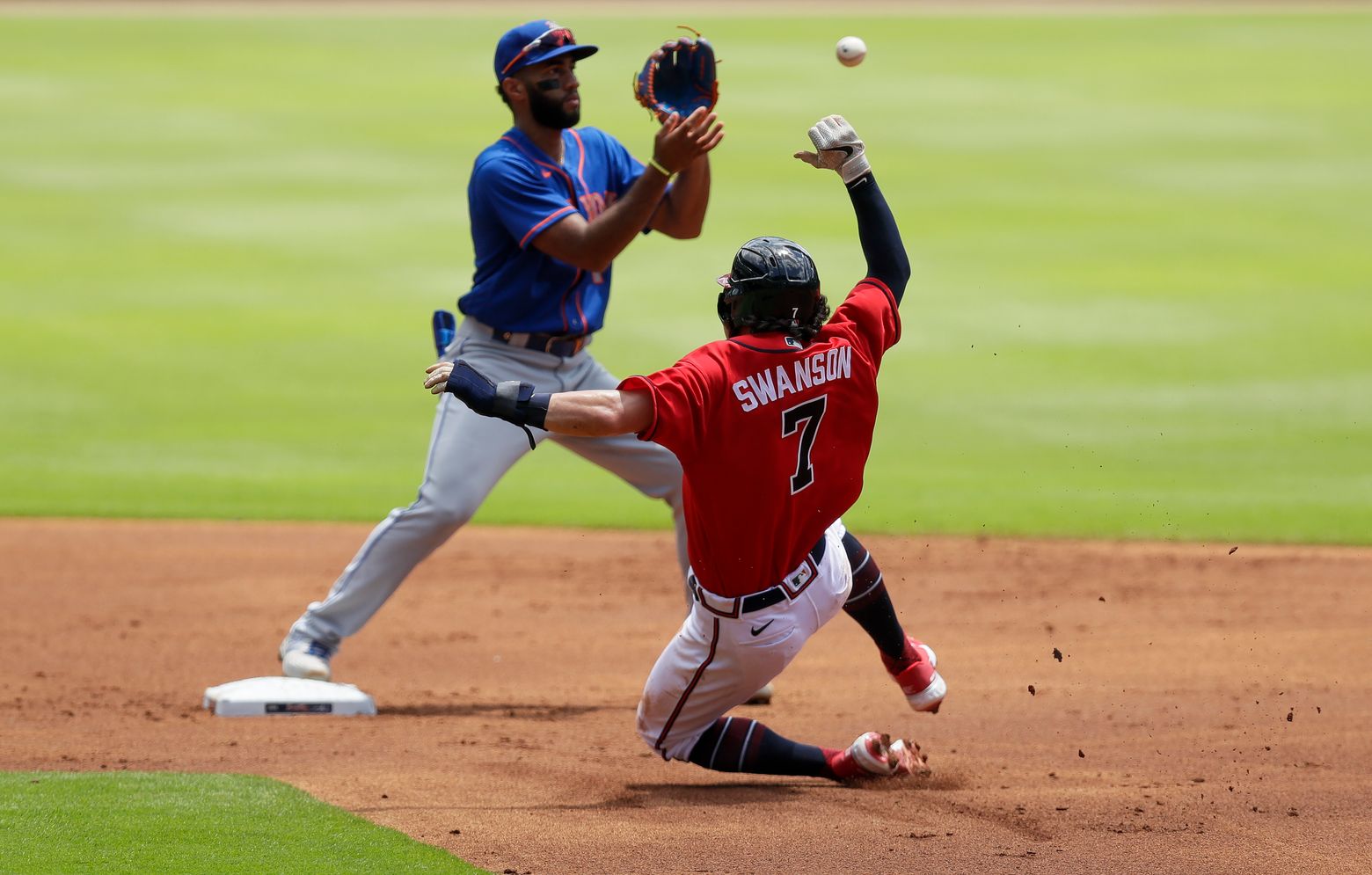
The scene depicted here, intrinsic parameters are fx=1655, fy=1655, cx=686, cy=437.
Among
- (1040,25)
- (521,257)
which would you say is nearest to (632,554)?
(521,257)

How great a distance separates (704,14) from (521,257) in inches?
1048

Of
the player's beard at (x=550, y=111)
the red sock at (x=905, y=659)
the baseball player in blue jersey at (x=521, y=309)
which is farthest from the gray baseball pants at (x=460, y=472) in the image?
the red sock at (x=905, y=659)

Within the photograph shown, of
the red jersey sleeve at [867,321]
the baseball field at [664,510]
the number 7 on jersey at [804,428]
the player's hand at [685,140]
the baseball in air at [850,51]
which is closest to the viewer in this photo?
the number 7 on jersey at [804,428]

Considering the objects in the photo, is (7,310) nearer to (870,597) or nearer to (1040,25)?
(870,597)

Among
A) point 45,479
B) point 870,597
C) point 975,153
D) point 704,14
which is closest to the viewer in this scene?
point 870,597

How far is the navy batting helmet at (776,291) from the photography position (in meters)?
4.26

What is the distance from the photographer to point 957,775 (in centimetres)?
496

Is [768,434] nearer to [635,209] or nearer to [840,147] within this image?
[840,147]

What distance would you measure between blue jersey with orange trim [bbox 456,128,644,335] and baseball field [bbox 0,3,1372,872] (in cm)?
142

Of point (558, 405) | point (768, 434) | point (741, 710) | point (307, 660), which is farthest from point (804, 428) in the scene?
point (307, 660)

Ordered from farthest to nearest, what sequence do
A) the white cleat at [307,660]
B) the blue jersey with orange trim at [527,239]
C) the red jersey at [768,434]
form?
1. the white cleat at [307,660]
2. the blue jersey with orange trim at [527,239]
3. the red jersey at [768,434]

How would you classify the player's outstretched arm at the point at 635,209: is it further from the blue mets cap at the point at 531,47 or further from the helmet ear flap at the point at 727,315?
the helmet ear flap at the point at 727,315

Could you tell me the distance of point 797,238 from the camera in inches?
665

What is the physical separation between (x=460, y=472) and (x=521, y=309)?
0.63 m
